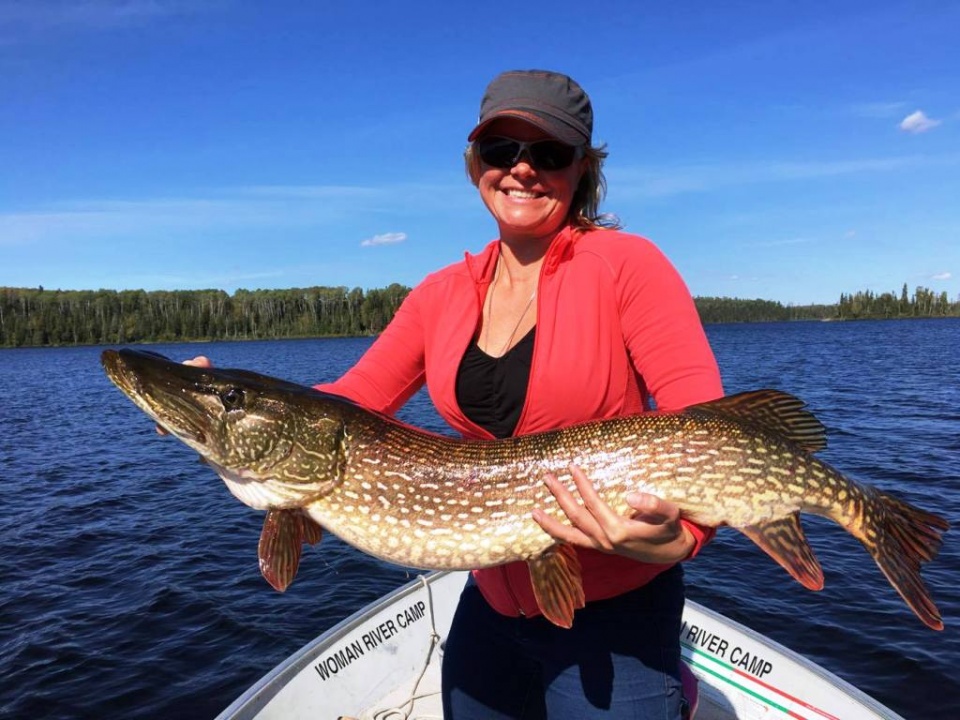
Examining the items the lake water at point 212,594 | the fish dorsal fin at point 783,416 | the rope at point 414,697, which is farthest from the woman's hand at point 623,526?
the lake water at point 212,594

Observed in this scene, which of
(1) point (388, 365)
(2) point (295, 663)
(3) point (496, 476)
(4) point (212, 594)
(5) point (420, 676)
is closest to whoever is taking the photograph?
(3) point (496, 476)

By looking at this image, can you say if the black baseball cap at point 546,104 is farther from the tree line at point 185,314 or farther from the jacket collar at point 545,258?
the tree line at point 185,314

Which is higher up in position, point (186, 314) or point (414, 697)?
point (186, 314)

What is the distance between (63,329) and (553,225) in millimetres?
125136

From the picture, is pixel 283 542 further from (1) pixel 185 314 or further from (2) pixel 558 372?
(1) pixel 185 314

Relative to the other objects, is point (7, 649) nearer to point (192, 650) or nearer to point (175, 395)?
point (192, 650)

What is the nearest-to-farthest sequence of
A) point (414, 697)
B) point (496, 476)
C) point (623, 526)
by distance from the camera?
point (623, 526), point (496, 476), point (414, 697)

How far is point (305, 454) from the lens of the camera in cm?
250

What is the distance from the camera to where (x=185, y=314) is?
112 meters

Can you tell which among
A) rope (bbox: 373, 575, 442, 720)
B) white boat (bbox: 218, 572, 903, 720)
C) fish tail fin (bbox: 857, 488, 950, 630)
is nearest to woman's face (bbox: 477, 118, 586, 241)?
fish tail fin (bbox: 857, 488, 950, 630)

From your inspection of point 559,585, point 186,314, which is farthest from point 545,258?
point 186,314

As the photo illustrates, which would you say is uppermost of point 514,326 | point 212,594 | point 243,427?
point 514,326

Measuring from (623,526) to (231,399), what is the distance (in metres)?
1.51

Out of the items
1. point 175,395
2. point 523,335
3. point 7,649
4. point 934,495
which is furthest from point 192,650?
point 934,495
